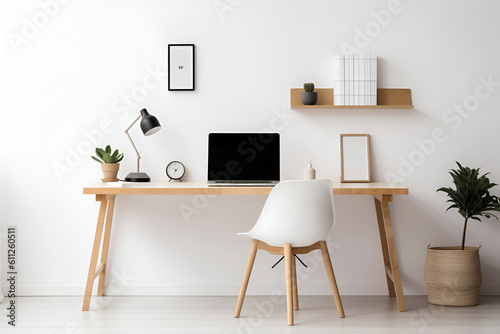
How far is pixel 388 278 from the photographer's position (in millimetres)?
3648

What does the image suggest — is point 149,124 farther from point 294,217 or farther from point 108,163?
point 294,217

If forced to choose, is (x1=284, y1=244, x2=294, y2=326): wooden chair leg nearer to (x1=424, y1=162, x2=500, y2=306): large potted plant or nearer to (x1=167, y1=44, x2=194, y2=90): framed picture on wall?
(x1=424, y1=162, x2=500, y2=306): large potted plant

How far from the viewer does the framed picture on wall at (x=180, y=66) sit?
12.1 ft

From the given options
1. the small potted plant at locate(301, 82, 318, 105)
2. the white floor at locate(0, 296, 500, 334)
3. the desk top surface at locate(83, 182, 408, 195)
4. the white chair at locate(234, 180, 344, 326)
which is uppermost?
the small potted plant at locate(301, 82, 318, 105)

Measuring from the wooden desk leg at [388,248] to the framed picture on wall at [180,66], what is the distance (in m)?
1.46

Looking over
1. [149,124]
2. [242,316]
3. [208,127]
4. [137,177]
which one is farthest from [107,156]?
[242,316]

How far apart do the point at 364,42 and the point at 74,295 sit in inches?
101

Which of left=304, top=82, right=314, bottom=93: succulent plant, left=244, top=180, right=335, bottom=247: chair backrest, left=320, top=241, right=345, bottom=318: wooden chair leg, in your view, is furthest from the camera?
left=304, top=82, right=314, bottom=93: succulent plant

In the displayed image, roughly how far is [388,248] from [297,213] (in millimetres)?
820

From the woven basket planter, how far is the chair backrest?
34.4 inches

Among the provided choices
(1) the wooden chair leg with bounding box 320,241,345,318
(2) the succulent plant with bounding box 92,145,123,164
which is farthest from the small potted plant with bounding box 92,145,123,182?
(1) the wooden chair leg with bounding box 320,241,345,318

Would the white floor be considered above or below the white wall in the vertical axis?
below

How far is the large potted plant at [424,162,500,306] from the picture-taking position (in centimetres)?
336

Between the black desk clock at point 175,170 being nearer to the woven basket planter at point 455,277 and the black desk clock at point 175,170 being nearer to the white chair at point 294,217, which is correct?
the white chair at point 294,217
